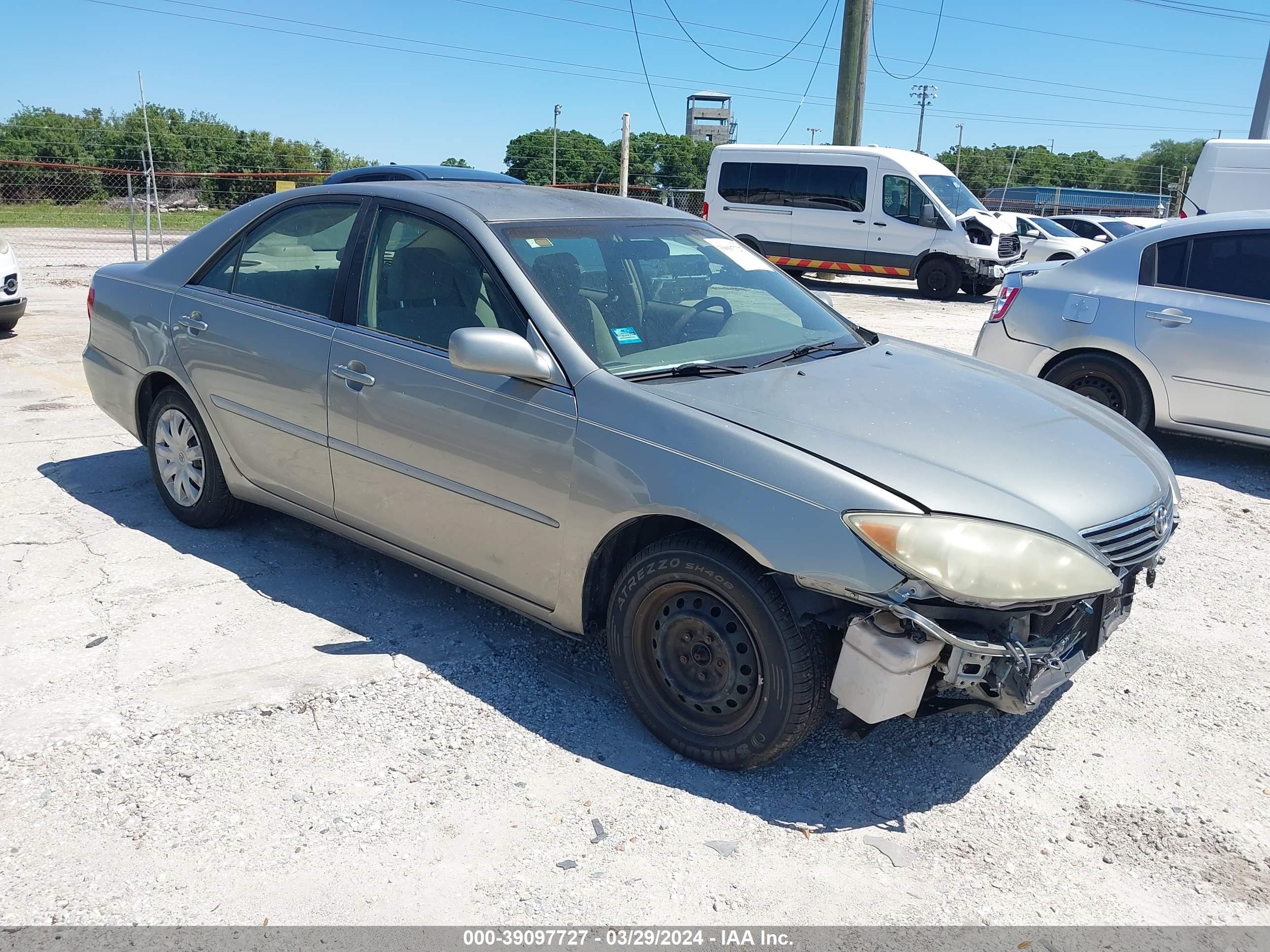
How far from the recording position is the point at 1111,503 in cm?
308

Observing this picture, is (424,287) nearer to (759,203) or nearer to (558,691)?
(558,691)

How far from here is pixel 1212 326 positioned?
641 centimetres

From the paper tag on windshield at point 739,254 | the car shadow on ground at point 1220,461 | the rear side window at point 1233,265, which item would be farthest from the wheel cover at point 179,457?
the rear side window at point 1233,265

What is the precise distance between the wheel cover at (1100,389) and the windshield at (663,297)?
3342mm

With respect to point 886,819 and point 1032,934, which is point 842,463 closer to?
point 886,819

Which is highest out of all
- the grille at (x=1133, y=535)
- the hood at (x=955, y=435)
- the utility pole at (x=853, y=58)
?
the utility pole at (x=853, y=58)

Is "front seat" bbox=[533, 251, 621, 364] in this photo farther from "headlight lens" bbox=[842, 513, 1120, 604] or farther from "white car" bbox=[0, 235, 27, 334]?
"white car" bbox=[0, 235, 27, 334]

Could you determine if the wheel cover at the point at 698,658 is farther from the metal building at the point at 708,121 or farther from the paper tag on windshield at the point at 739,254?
the metal building at the point at 708,121

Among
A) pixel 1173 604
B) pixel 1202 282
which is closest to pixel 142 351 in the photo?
pixel 1173 604

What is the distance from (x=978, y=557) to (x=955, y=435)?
1.91 feet

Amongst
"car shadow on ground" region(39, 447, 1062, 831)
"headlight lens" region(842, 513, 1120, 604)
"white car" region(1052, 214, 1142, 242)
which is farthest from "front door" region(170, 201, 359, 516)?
"white car" region(1052, 214, 1142, 242)

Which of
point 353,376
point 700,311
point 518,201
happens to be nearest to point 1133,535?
point 700,311

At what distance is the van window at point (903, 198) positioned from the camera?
18.0 m

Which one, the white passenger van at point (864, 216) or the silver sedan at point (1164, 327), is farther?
the white passenger van at point (864, 216)
